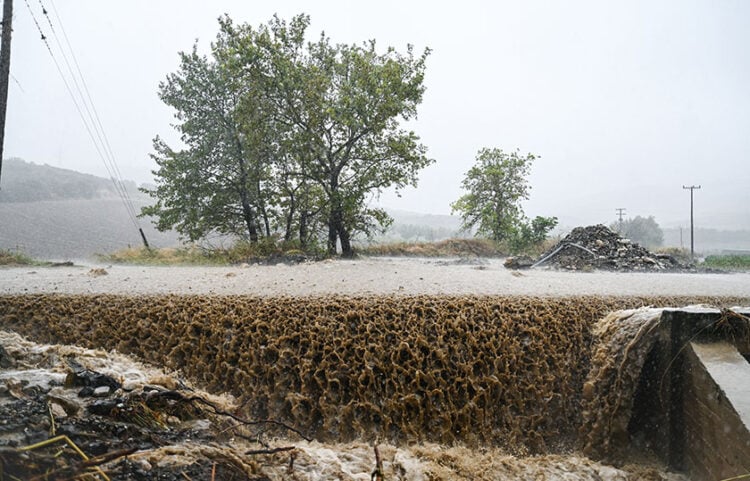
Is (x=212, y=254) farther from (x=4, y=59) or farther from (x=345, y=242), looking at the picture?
(x=4, y=59)

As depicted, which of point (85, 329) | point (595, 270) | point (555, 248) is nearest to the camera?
point (85, 329)

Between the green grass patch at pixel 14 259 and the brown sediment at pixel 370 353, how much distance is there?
2.32 meters

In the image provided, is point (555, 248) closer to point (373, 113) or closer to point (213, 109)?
point (373, 113)

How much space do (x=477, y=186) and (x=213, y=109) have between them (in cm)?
767

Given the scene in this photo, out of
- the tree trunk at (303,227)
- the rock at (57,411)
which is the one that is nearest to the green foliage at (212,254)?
the tree trunk at (303,227)

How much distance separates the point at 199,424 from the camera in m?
2.29

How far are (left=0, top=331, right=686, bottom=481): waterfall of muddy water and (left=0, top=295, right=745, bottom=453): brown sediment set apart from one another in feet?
0.55

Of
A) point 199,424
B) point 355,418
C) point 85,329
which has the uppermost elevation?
point 85,329

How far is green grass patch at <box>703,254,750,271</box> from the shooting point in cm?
884

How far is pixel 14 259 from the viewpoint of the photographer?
5.69 metres

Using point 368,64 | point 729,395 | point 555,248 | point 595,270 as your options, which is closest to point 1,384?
point 729,395

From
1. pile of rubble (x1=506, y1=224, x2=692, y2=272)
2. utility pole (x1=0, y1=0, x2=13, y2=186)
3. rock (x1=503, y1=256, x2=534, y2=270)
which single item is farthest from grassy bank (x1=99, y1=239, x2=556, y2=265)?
utility pole (x1=0, y1=0, x2=13, y2=186)

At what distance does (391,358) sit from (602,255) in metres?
7.07

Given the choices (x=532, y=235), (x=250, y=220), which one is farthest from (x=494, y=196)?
(x=250, y=220)
